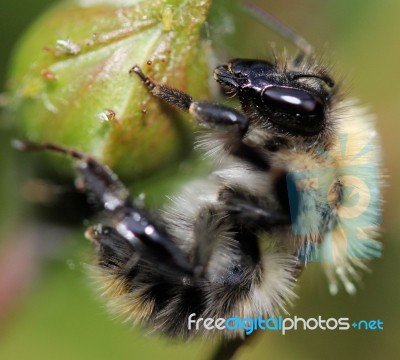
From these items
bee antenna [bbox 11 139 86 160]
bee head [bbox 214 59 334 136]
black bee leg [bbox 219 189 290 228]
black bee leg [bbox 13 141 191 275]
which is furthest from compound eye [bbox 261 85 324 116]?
bee antenna [bbox 11 139 86 160]

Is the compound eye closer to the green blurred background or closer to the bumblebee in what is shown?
the bumblebee

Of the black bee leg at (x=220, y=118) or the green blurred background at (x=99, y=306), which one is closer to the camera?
the black bee leg at (x=220, y=118)

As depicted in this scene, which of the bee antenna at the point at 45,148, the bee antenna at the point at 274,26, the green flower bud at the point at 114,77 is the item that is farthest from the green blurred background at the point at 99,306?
the green flower bud at the point at 114,77

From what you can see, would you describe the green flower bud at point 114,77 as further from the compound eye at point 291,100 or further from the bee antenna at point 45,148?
the compound eye at point 291,100

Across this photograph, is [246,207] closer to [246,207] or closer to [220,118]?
[246,207]

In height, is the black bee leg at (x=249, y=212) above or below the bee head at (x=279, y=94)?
below

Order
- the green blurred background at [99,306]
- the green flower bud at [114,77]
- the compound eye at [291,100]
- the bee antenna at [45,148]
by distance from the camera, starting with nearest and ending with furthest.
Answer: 1. the compound eye at [291,100]
2. the green flower bud at [114,77]
3. the bee antenna at [45,148]
4. the green blurred background at [99,306]

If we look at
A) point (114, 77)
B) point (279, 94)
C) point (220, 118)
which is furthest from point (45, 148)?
point (279, 94)
